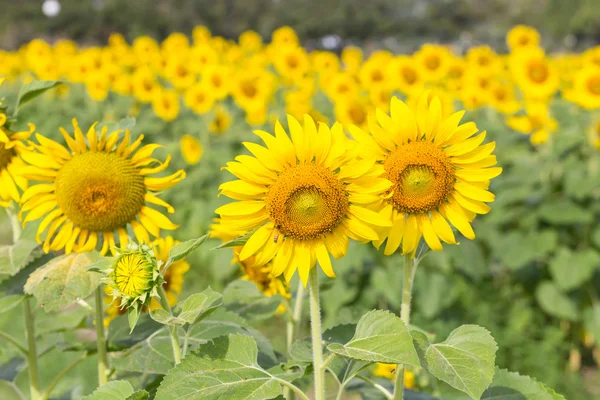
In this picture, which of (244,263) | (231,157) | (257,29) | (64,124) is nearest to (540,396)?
(244,263)

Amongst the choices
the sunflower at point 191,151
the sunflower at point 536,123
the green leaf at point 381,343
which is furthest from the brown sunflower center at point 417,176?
the sunflower at point 191,151

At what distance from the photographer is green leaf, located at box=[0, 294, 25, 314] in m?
1.47

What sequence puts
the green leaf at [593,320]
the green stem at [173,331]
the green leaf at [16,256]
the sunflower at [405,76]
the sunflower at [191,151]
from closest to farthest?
the green stem at [173,331], the green leaf at [16,256], the green leaf at [593,320], the sunflower at [405,76], the sunflower at [191,151]

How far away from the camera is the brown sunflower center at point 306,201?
123 centimetres

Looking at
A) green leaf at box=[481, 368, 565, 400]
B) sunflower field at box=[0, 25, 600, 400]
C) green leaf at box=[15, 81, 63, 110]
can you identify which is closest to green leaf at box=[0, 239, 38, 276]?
sunflower field at box=[0, 25, 600, 400]

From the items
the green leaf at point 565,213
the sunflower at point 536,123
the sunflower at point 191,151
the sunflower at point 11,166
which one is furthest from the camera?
the sunflower at point 191,151

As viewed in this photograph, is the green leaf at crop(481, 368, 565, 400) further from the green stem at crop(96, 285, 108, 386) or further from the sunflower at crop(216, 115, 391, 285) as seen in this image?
the green stem at crop(96, 285, 108, 386)

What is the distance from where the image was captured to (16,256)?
151 centimetres

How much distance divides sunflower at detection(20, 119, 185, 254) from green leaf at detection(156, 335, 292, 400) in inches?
14.9

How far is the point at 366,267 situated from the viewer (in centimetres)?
434

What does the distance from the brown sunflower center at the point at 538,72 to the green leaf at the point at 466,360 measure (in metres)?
4.16

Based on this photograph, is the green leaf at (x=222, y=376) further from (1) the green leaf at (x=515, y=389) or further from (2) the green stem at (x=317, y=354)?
(1) the green leaf at (x=515, y=389)

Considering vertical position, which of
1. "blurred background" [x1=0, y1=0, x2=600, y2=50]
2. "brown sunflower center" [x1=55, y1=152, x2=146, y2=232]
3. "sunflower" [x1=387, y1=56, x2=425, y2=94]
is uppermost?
"blurred background" [x1=0, y1=0, x2=600, y2=50]

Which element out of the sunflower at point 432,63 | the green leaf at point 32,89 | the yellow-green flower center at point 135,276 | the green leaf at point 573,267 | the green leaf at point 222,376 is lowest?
the green leaf at point 222,376
